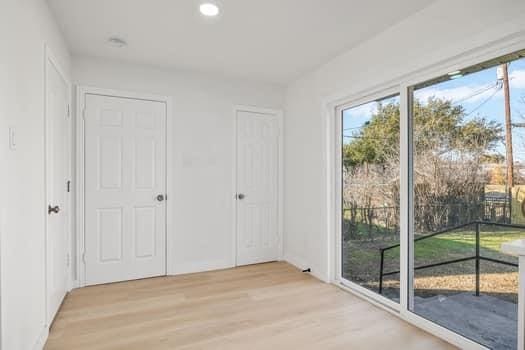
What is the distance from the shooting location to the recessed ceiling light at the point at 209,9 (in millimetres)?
2180

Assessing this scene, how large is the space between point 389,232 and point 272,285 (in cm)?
136

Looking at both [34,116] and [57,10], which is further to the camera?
[57,10]

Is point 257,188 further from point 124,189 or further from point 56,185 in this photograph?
point 56,185

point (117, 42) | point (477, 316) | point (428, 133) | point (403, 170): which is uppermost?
point (117, 42)

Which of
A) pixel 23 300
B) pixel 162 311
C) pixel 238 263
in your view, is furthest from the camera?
pixel 238 263

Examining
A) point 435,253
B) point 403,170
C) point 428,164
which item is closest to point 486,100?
point 428,164

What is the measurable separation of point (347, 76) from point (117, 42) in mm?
2261

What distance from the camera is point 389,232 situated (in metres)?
2.67

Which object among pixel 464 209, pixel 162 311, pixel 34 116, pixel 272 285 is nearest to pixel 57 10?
pixel 34 116

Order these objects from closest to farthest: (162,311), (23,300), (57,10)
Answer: (23,300) < (57,10) < (162,311)

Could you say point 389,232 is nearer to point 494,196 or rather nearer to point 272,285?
point 494,196

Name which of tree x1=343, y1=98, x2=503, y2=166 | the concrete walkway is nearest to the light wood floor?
the concrete walkway

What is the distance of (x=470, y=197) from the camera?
6.72 ft

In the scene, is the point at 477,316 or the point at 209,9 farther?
the point at 209,9
